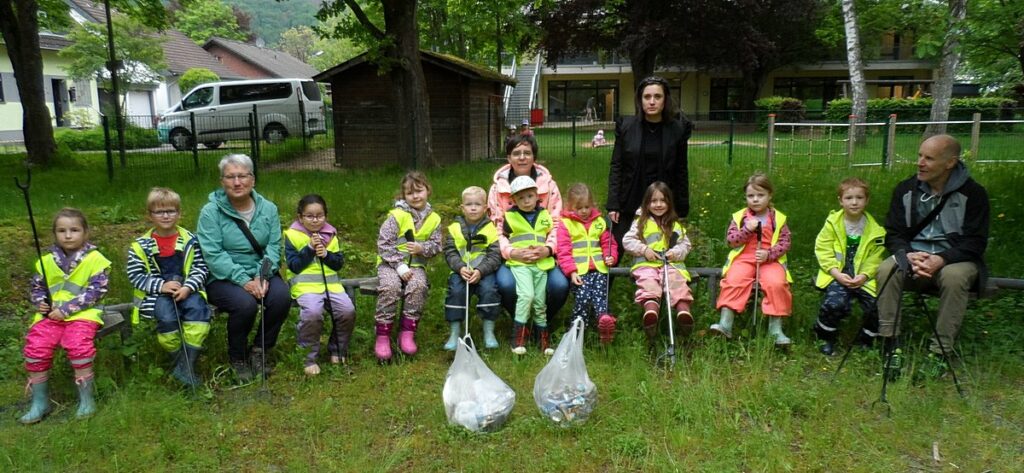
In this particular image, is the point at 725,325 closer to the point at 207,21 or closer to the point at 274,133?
the point at 274,133

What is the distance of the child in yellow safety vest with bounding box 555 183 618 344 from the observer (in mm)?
4867

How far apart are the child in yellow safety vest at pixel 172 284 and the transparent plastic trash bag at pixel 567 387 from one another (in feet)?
7.02

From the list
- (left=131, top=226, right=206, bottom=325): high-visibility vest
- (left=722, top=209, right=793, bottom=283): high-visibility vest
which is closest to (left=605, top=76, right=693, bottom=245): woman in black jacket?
(left=722, top=209, right=793, bottom=283): high-visibility vest

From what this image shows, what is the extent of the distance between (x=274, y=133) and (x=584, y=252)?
13570mm

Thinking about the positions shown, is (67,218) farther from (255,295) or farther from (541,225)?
(541,225)

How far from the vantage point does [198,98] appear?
22984 millimetres

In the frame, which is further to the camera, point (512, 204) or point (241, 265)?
point (512, 204)

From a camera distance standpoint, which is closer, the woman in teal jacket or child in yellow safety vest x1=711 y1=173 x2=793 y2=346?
the woman in teal jacket

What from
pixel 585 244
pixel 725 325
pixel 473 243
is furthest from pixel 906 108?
pixel 473 243

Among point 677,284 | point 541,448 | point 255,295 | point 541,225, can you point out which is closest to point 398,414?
point 541,448

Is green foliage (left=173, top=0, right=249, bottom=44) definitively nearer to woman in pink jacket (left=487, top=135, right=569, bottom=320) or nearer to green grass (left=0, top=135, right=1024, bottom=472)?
green grass (left=0, top=135, right=1024, bottom=472)

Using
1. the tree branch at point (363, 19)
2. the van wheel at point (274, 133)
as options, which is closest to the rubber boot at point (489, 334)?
the tree branch at point (363, 19)

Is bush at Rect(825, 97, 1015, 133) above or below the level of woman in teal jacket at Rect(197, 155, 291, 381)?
above

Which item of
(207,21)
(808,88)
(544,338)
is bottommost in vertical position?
(544,338)
